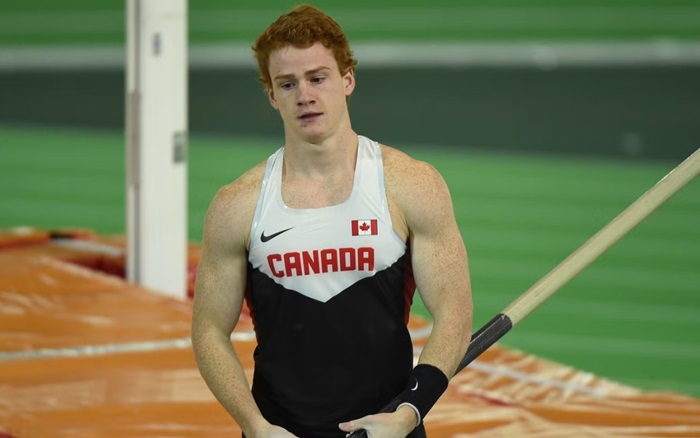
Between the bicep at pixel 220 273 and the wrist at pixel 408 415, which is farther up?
the bicep at pixel 220 273

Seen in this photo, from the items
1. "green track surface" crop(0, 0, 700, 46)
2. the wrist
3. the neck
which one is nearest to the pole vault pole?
the wrist

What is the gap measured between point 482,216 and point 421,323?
9.64 ft

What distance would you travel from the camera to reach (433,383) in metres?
2.99

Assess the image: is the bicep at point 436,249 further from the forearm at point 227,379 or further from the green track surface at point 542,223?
the green track surface at point 542,223

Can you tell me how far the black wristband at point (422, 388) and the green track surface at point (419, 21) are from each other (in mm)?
9259

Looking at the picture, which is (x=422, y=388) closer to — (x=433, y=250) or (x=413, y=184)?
(x=433, y=250)

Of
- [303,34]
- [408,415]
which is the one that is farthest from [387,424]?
[303,34]

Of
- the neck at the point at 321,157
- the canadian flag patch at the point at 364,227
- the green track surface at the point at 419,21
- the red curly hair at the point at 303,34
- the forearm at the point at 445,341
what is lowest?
the forearm at the point at 445,341

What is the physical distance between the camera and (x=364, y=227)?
117 inches

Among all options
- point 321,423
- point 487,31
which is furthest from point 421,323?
point 487,31

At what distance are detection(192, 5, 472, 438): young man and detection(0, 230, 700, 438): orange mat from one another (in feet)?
3.56

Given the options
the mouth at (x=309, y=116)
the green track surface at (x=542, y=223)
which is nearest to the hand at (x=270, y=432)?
the mouth at (x=309, y=116)

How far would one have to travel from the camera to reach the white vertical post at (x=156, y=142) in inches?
216

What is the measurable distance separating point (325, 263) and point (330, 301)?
83 mm
